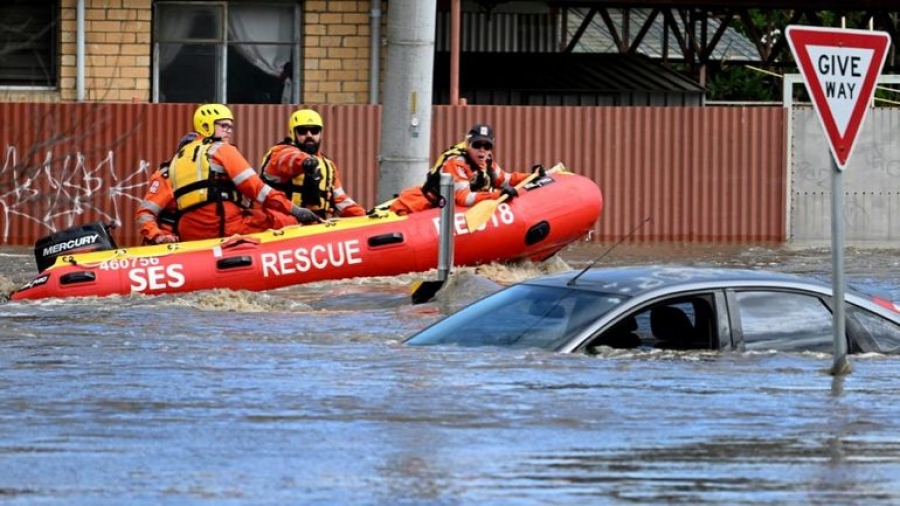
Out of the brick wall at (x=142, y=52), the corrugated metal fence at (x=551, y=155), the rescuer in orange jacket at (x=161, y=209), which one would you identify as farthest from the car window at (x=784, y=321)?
the brick wall at (x=142, y=52)

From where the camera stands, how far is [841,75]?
1014 cm

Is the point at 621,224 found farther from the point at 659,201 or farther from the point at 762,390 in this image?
the point at 762,390

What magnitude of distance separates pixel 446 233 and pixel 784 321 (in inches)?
257

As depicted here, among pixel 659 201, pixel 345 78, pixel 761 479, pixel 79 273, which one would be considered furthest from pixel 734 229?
pixel 761 479

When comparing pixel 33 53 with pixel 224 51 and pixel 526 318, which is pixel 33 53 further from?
pixel 526 318

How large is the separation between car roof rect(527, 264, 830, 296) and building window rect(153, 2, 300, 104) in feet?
55.5

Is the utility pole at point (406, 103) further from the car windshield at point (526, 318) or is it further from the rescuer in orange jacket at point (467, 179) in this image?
the car windshield at point (526, 318)

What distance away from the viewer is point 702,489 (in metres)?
7.30

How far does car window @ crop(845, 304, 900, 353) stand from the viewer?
34.2 ft

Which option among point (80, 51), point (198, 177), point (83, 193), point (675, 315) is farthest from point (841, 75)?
point (80, 51)

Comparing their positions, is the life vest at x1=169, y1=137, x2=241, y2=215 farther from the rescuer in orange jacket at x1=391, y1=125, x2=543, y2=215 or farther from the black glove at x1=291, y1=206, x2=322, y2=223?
the rescuer in orange jacket at x1=391, y1=125, x2=543, y2=215

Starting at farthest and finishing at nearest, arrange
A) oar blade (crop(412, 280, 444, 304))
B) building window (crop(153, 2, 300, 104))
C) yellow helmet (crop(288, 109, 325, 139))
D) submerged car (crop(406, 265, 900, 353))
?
building window (crop(153, 2, 300, 104))
yellow helmet (crop(288, 109, 325, 139))
oar blade (crop(412, 280, 444, 304))
submerged car (crop(406, 265, 900, 353))

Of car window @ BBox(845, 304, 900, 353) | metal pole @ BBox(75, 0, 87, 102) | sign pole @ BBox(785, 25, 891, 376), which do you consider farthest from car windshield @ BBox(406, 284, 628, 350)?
metal pole @ BBox(75, 0, 87, 102)

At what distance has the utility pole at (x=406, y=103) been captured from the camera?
17891 mm
